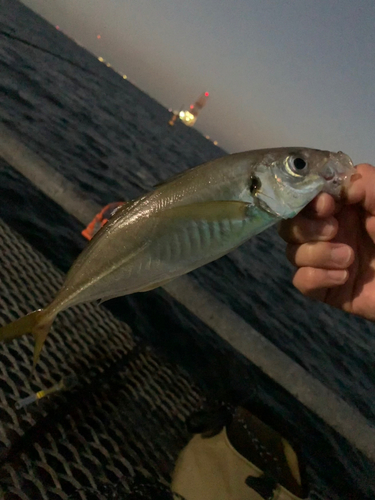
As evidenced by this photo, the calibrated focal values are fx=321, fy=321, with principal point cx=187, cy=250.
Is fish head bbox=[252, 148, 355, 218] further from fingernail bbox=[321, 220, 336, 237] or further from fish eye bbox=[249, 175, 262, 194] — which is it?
fingernail bbox=[321, 220, 336, 237]

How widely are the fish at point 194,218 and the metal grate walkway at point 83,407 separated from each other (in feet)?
4.17

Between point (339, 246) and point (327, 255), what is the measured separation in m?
0.10

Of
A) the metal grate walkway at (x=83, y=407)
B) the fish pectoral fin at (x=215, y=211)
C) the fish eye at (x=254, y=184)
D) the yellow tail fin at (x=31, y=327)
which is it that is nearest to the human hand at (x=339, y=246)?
the fish eye at (x=254, y=184)

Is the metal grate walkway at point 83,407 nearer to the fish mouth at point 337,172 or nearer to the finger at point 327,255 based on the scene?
the finger at point 327,255

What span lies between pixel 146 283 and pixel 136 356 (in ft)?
8.79

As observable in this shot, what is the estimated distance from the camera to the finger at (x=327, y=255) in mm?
2166

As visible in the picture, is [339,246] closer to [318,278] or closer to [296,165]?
[318,278]

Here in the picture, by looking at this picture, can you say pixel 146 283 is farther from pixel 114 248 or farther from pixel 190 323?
pixel 190 323

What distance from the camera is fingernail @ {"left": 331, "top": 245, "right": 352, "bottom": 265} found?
85.1 inches

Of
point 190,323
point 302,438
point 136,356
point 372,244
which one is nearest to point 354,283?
point 372,244

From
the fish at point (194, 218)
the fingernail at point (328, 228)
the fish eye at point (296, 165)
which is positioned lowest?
the fish at point (194, 218)

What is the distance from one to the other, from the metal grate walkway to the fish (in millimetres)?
1271

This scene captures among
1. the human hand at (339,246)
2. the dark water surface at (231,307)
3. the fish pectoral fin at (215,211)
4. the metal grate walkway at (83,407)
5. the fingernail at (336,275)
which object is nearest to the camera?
the fish pectoral fin at (215,211)

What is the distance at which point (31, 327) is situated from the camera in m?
2.13
